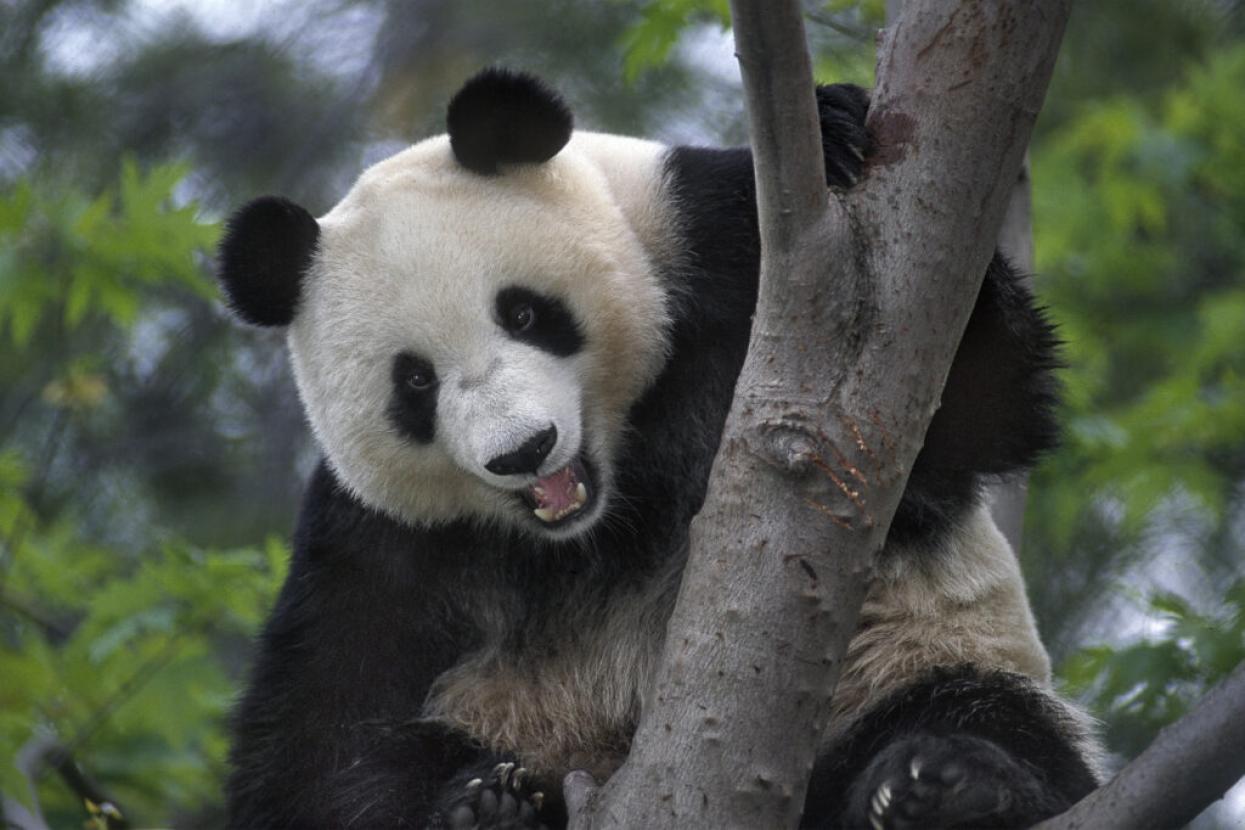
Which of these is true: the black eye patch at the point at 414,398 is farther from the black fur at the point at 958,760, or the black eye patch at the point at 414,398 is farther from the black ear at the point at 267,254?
the black fur at the point at 958,760

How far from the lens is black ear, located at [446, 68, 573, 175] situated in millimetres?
3184

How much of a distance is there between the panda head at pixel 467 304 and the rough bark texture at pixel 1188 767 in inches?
47.1

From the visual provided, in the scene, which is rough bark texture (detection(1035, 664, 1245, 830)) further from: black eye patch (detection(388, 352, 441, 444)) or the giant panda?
black eye patch (detection(388, 352, 441, 444))

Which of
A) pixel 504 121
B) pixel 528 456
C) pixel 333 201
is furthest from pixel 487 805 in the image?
pixel 333 201

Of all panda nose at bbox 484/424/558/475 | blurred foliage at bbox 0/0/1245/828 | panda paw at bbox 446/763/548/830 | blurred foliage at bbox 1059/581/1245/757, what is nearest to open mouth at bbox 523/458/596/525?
panda nose at bbox 484/424/558/475

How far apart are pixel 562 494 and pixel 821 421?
83cm

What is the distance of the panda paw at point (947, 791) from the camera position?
8.61ft

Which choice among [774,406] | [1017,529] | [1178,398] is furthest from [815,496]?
[1178,398]

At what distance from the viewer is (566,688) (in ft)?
11.3

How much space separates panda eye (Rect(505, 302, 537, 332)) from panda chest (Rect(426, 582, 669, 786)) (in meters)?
0.67

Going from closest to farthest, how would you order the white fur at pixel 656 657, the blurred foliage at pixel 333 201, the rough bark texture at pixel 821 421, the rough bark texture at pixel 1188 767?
the rough bark texture at pixel 1188 767, the rough bark texture at pixel 821 421, the white fur at pixel 656 657, the blurred foliage at pixel 333 201

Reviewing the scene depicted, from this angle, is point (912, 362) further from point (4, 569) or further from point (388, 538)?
point (4, 569)

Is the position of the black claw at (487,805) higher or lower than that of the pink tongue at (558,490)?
lower

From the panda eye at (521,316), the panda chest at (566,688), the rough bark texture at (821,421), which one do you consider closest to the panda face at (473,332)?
the panda eye at (521,316)
